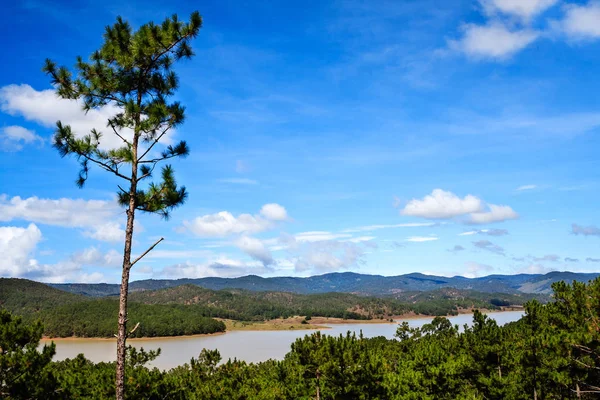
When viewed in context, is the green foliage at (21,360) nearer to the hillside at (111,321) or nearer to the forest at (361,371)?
the forest at (361,371)

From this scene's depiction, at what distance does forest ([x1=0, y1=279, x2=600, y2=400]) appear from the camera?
15422mm

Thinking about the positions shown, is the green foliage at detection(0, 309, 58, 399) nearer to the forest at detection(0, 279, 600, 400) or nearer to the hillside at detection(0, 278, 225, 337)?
the forest at detection(0, 279, 600, 400)

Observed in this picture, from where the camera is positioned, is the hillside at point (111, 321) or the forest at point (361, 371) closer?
the forest at point (361, 371)

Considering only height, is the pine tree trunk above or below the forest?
above

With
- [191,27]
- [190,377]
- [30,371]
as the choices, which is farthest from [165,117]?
[190,377]

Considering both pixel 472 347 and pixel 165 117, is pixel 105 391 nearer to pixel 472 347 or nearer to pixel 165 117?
pixel 165 117

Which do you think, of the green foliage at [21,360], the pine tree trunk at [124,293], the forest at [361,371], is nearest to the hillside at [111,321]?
the forest at [361,371]

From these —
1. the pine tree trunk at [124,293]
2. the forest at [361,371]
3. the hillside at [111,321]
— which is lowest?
the hillside at [111,321]

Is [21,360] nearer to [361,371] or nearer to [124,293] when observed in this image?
[124,293]

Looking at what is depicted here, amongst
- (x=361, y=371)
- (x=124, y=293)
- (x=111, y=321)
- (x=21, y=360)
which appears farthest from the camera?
(x=111, y=321)

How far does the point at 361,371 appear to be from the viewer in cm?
2055

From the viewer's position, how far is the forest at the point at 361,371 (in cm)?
1542

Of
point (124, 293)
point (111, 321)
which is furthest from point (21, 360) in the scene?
point (111, 321)

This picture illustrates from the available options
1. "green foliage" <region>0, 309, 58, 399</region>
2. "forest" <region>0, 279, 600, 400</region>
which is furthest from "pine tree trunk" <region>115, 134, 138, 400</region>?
"green foliage" <region>0, 309, 58, 399</region>
